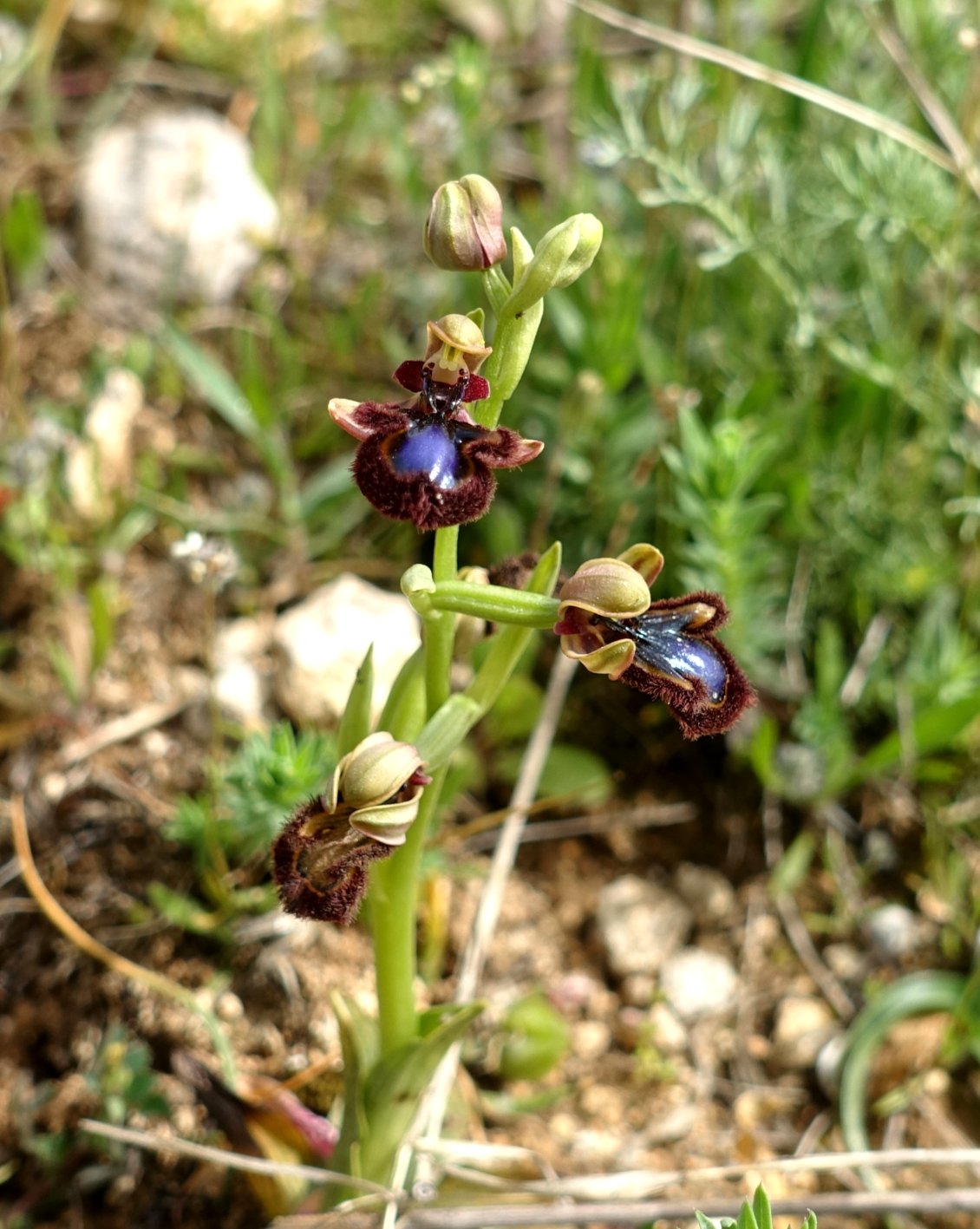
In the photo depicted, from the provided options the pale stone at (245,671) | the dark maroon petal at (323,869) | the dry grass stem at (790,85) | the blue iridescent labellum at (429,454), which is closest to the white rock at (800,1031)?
the pale stone at (245,671)

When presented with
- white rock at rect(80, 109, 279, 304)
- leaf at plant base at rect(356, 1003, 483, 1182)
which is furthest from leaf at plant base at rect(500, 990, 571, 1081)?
white rock at rect(80, 109, 279, 304)

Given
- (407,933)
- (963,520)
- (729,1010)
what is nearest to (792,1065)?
(729,1010)

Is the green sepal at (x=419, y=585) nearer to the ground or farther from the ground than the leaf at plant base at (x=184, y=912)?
farther from the ground

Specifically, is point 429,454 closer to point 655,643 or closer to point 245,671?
point 655,643

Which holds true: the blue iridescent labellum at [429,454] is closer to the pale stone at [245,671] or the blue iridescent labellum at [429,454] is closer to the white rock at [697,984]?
the pale stone at [245,671]

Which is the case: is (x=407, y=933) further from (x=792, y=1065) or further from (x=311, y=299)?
(x=311, y=299)

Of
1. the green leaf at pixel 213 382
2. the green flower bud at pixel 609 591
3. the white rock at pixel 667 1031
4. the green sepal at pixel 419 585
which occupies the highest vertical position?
the green flower bud at pixel 609 591

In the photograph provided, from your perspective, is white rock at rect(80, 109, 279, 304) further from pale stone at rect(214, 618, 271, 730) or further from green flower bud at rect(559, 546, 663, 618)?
green flower bud at rect(559, 546, 663, 618)
